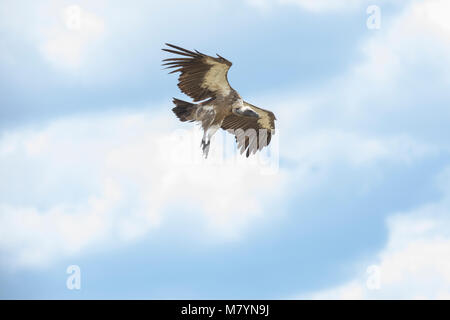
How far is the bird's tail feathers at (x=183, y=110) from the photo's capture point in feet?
74.7

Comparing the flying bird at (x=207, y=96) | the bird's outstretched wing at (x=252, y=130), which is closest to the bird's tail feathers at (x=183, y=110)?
the flying bird at (x=207, y=96)

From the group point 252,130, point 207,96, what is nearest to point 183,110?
point 207,96

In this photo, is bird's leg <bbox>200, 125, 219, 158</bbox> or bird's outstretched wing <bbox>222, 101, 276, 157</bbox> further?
bird's outstretched wing <bbox>222, 101, 276, 157</bbox>

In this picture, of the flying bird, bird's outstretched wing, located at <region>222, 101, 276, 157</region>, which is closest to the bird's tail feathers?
the flying bird

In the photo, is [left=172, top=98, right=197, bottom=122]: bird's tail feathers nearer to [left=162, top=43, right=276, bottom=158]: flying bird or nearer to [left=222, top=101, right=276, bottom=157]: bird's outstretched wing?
[left=162, top=43, right=276, bottom=158]: flying bird

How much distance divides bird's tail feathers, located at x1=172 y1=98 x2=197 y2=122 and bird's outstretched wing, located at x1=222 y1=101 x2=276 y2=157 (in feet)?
7.36

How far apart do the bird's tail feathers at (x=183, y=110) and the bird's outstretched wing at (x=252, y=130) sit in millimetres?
2244

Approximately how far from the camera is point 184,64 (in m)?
22.3

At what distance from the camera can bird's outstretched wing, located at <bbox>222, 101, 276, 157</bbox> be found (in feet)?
81.9
